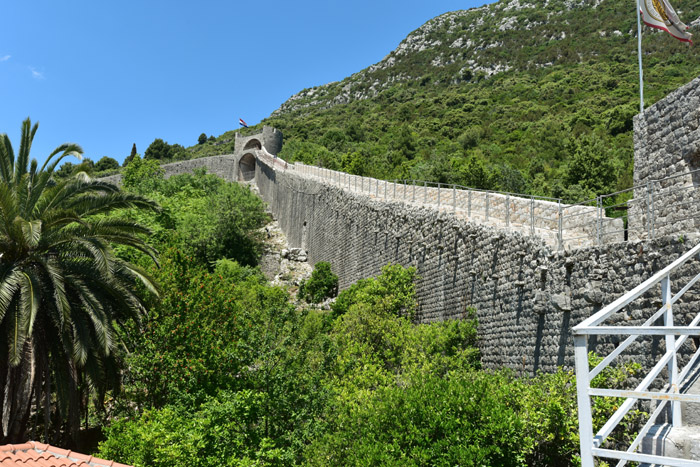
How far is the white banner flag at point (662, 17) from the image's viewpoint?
11.7 metres

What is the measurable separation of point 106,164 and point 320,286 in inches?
3229

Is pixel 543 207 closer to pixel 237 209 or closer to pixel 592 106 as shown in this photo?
pixel 237 209

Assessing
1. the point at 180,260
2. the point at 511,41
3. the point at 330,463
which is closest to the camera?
the point at 330,463

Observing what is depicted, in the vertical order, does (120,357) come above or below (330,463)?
above

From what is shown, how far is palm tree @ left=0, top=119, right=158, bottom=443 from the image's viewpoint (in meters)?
11.4

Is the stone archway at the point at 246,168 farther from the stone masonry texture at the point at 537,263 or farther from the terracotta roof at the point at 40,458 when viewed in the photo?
the terracotta roof at the point at 40,458

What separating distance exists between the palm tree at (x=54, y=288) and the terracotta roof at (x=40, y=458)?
1949 millimetres

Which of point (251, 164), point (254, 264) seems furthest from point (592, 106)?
point (254, 264)

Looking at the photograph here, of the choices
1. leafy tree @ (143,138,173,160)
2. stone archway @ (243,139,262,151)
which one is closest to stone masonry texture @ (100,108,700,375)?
stone archway @ (243,139,262,151)

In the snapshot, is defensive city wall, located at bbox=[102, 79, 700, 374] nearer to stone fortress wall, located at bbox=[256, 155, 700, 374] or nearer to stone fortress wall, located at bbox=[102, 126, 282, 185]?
stone fortress wall, located at bbox=[256, 155, 700, 374]

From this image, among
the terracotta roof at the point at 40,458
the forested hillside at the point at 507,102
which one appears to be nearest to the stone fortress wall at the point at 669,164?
the terracotta roof at the point at 40,458

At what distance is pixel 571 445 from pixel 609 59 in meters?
75.5

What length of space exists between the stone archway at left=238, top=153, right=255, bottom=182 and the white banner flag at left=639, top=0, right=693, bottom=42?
152 feet

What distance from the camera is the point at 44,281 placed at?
1220 cm
